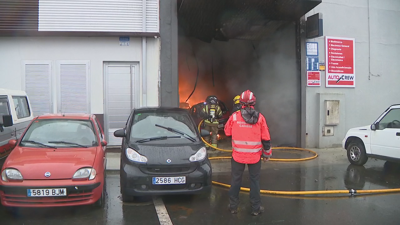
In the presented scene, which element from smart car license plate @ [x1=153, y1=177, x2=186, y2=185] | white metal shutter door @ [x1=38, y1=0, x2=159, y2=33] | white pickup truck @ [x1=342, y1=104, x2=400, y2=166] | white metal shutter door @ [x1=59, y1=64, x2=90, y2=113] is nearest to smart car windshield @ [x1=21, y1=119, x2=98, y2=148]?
smart car license plate @ [x1=153, y1=177, x2=186, y2=185]

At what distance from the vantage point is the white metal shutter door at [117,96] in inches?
383

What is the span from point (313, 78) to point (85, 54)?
750 cm

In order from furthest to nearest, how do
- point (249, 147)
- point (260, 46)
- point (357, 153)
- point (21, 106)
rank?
1. point (260, 46)
2. point (357, 153)
3. point (21, 106)
4. point (249, 147)

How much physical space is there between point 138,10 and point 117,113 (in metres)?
3.20

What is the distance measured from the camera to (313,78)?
35.7ft

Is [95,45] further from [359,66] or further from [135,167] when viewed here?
[359,66]

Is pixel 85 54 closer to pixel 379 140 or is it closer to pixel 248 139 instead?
pixel 248 139

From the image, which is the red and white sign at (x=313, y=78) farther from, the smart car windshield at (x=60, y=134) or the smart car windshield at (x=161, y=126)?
the smart car windshield at (x=60, y=134)

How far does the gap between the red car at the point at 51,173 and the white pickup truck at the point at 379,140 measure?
639cm

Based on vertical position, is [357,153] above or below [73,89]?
below

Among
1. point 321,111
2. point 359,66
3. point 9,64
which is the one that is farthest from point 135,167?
point 359,66

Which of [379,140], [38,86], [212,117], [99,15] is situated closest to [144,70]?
[99,15]

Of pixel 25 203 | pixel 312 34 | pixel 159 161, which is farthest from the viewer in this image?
pixel 312 34

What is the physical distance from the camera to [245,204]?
211 inches
